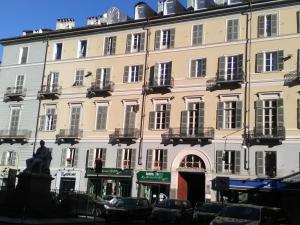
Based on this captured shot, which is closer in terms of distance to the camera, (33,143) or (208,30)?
(208,30)

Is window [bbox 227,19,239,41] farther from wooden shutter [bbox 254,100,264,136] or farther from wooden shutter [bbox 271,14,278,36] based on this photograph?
wooden shutter [bbox 254,100,264,136]

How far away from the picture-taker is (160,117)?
3806 cm

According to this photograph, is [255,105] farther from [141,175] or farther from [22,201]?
[22,201]

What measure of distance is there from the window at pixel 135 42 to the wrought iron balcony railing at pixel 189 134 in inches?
331

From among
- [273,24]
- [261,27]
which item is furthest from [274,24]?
[261,27]

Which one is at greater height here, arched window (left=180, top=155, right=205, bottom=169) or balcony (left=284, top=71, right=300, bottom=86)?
balcony (left=284, top=71, right=300, bottom=86)

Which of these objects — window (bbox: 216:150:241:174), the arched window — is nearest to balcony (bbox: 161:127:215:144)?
the arched window

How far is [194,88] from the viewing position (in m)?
37.0

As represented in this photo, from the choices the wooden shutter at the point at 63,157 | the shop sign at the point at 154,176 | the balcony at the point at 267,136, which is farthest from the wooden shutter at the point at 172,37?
the wooden shutter at the point at 63,157

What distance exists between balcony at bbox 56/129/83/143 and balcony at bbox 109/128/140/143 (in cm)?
320

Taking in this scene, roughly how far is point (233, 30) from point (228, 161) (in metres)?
10.3

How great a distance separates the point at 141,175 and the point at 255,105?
10.6 meters

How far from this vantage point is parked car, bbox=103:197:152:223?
24.8m

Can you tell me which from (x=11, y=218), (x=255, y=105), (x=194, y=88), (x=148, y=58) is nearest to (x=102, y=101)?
(x=148, y=58)
